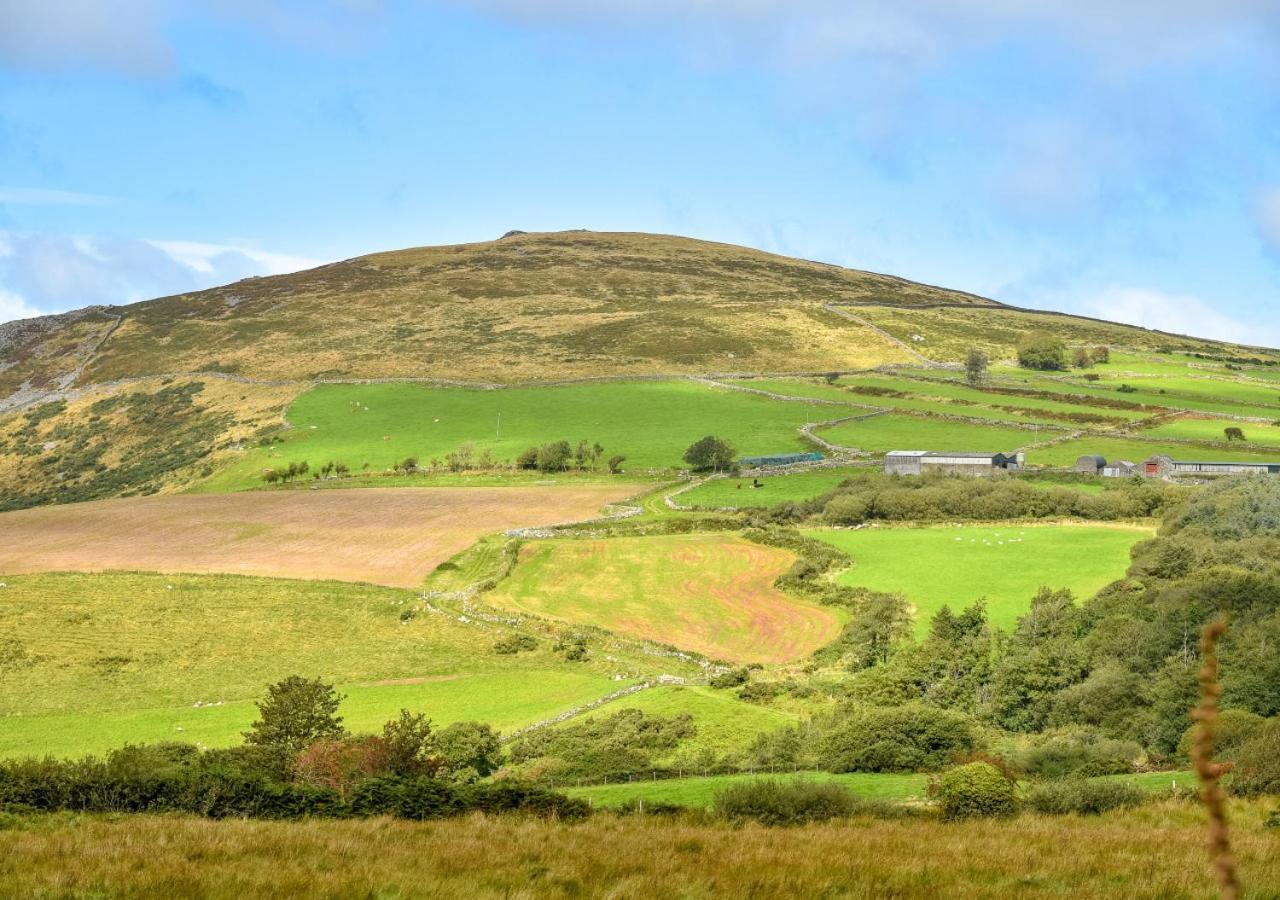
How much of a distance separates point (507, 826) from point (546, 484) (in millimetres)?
84707

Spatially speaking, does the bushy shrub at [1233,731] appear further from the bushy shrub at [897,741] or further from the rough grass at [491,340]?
the rough grass at [491,340]

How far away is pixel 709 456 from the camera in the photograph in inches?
4077

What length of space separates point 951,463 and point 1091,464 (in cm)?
1245

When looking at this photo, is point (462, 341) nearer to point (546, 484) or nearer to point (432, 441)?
point (432, 441)

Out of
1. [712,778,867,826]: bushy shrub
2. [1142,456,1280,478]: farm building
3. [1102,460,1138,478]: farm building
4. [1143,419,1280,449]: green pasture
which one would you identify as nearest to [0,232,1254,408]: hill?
[1143,419,1280,449]: green pasture

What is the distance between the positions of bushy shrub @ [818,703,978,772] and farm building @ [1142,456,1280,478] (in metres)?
73.8

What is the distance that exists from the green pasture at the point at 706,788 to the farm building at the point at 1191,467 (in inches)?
3100

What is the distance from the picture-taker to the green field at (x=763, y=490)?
89125mm

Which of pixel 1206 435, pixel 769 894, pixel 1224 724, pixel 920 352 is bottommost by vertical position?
pixel 1224 724

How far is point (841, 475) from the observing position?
97.6m

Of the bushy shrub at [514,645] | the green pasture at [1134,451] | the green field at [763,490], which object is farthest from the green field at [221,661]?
the green pasture at [1134,451]

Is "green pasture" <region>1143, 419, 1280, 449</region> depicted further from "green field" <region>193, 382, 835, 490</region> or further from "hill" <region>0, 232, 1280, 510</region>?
"green field" <region>193, 382, 835, 490</region>

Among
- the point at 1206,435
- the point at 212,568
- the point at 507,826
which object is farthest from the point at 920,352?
the point at 507,826

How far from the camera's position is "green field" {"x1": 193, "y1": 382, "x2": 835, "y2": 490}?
11312cm
